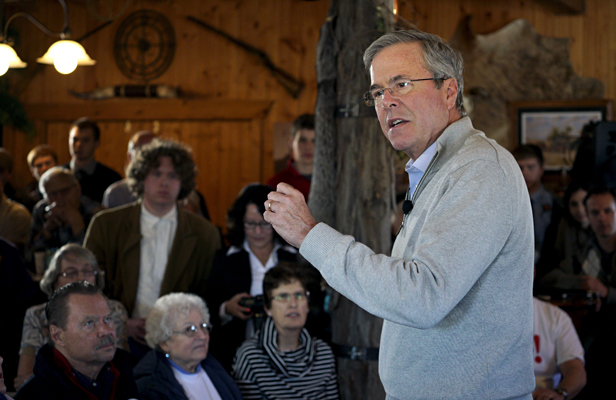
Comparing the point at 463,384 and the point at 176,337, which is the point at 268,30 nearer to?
the point at 176,337

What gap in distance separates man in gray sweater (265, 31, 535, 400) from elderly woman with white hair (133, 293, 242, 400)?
4.66 feet

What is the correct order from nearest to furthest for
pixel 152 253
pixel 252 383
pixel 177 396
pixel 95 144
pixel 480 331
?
pixel 480 331, pixel 177 396, pixel 252 383, pixel 152 253, pixel 95 144

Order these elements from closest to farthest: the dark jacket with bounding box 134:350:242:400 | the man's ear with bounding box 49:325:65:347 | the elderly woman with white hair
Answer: the man's ear with bounding box 49:325:65:347
the dark jacket with bounding box 134:350:242:400
the elderly woman with white hair

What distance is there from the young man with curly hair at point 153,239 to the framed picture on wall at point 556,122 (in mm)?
3046

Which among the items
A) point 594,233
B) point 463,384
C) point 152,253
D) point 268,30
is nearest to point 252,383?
point 152,253

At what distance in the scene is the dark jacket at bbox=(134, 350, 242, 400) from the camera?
2338 mm

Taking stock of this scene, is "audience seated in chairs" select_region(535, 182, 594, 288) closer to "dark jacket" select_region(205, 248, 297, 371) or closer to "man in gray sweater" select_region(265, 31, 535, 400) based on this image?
"dark jacket" select_region(205, 248, 297, 371)

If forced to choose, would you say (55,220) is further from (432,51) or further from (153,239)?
(432,51)

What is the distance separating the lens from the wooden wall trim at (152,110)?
5.79 meters

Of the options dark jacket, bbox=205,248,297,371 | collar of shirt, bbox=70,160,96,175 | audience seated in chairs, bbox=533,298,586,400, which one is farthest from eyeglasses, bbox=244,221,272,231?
collar of shirt, bbox=70,160,96,175

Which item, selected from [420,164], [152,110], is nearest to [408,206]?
[420,164]

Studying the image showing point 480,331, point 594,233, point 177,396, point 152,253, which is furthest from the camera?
point 594,233

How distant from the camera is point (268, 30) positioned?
5.80 m

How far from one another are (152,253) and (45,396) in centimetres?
125
